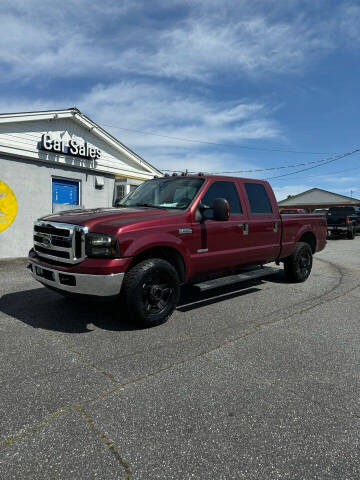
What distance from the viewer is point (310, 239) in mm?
7215

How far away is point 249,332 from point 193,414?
181 centimetres

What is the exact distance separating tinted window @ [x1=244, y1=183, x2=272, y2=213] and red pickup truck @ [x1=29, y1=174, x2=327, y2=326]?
0.02 metres

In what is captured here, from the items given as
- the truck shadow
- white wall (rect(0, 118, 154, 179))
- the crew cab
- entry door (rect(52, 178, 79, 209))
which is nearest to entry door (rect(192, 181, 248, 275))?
the truck shadow

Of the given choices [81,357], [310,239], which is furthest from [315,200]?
[81,357]

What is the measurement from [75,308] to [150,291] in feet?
4.96

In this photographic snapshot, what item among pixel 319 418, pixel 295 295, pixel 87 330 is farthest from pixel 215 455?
pixel 295 295

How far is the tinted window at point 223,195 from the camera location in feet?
16.1

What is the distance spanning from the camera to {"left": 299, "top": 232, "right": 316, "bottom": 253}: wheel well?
7081 millimetres

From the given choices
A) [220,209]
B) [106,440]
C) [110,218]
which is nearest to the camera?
[106,440]

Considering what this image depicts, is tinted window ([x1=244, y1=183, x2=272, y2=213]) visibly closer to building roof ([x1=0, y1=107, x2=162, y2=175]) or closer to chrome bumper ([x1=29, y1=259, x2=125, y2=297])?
chrome bumper ([x1=29, y1=259, x2=125, y2=297])

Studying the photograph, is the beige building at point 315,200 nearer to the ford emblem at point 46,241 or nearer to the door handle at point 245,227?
the door handle at point 245,227

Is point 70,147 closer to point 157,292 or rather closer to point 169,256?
point 169,256

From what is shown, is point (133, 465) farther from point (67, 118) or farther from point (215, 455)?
point (67, 118)

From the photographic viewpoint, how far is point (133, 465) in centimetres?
190
